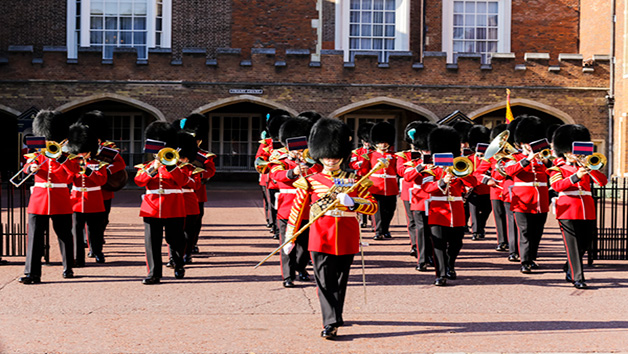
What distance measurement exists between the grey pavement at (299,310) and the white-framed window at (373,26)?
13808mm

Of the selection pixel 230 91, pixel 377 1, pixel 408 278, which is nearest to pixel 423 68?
pixel 377 1

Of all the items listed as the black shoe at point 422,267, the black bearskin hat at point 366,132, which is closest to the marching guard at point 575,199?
the black shoe at point 422,267

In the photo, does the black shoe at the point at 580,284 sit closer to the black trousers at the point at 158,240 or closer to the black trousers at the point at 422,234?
the black trousers at the point at 422,234

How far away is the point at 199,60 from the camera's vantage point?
19.6 metres

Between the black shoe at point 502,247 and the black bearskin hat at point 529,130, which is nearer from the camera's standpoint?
the black bearskin hat at point 529,130

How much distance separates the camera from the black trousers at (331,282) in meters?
5.30

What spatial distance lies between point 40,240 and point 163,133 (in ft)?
5.24

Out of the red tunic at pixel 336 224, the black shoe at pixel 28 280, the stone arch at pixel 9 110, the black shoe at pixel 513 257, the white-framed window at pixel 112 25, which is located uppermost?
the white-framed window at pixel 112 25

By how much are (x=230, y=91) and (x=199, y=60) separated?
3.74 ft

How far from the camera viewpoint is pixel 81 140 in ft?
26.5

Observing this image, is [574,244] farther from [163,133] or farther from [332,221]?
[163,133]

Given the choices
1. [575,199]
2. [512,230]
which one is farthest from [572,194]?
[512,230]

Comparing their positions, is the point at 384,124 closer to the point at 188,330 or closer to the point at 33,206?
the point at 33,206

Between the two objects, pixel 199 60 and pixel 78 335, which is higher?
pixel 199 60
